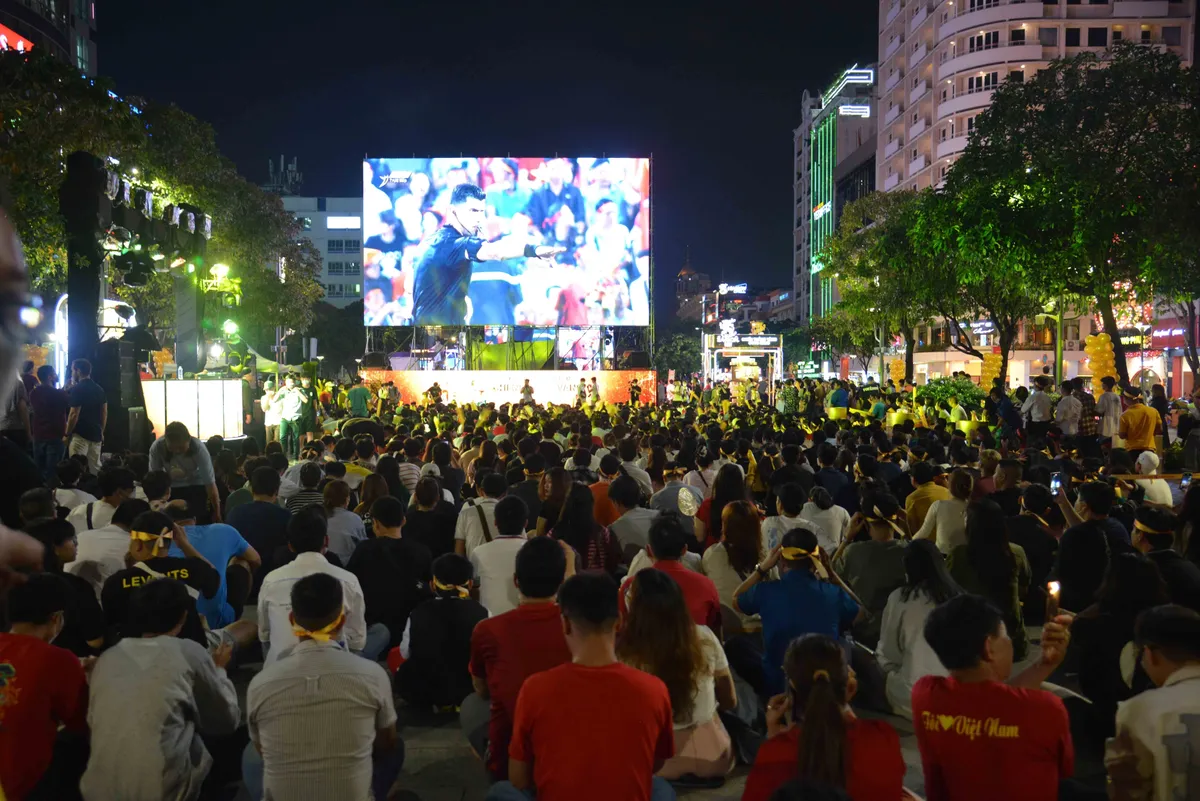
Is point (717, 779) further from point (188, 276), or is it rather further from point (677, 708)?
point (188, 276)

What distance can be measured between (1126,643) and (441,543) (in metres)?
4.10

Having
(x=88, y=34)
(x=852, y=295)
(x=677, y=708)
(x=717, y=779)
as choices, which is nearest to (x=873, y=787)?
(x=677, y=708)

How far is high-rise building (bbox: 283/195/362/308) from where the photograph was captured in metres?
88.8

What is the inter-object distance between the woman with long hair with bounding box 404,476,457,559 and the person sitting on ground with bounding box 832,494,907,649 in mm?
2591

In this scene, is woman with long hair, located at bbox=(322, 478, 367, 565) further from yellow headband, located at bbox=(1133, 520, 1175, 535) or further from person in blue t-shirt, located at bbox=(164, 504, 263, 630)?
yellow headband, located at bbox=(1133, 520, 1175, 535)

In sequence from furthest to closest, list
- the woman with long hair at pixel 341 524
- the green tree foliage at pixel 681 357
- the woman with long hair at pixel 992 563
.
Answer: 1. the green tree foliage at pixel 681 357
2. the woman with long hair at pixel 341 524
3. the woman with long hair at pixel 992 563

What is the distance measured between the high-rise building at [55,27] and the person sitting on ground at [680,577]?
91.4 ft

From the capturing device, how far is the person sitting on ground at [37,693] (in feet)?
10.9

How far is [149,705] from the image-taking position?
3.44 meters

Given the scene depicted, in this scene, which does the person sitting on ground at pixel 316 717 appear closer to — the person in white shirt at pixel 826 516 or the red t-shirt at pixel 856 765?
the red t-shirt at pixel 856 765

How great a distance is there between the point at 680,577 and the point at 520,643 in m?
0.99

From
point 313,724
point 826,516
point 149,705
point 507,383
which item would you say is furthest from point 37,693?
point 507,383

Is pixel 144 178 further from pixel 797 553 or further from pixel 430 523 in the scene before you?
pixel 797 553

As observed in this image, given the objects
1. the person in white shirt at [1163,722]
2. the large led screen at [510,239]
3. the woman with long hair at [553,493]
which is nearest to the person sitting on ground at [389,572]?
the woman with long hair at [553,493]
